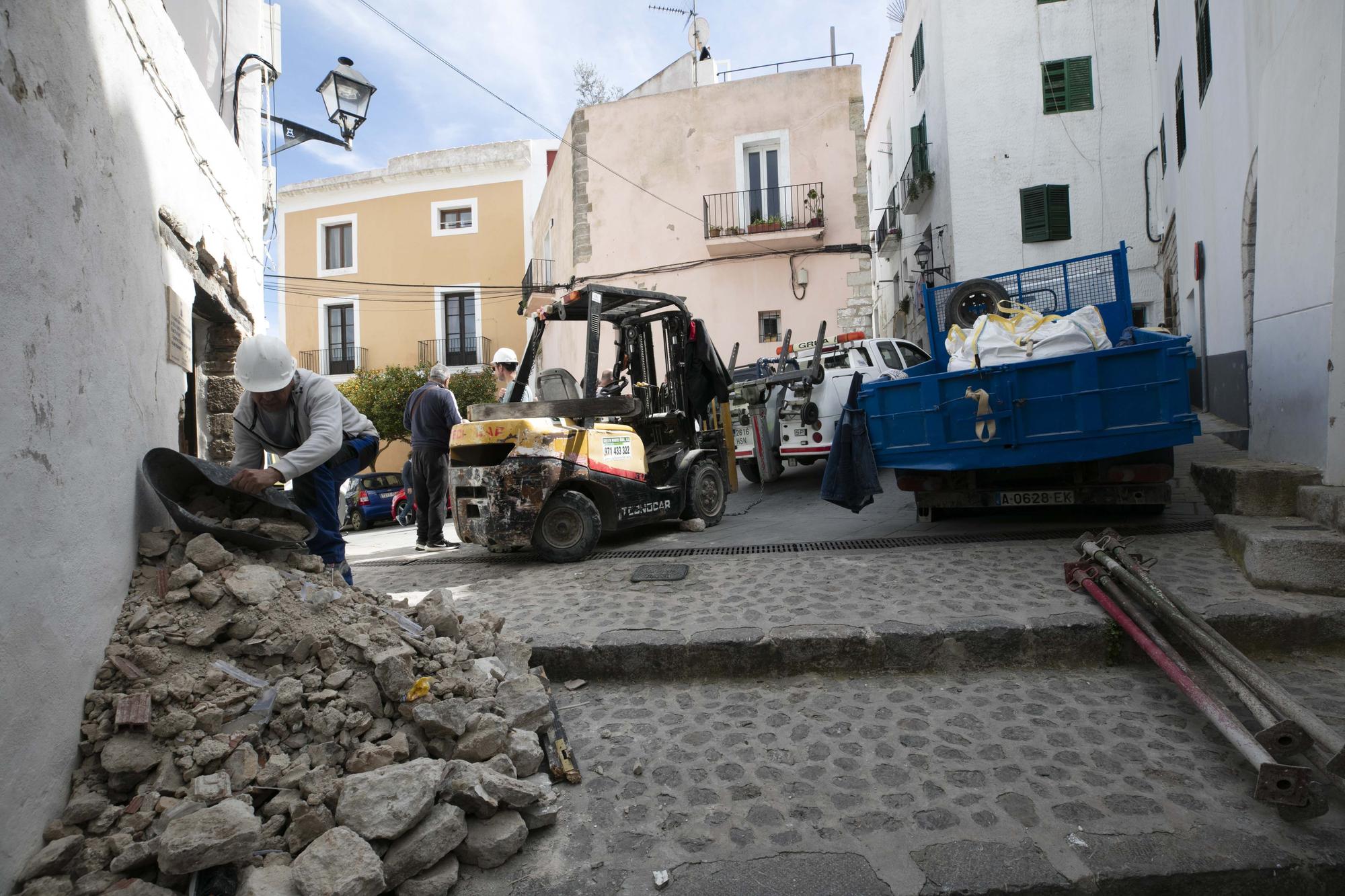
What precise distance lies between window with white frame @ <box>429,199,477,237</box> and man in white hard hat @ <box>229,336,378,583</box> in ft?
73.9

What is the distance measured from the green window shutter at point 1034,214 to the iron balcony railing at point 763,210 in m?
4.32

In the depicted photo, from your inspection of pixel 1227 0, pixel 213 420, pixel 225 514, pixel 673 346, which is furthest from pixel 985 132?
pixel 225 514

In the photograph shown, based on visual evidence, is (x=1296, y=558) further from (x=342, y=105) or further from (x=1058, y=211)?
(x=1058, y=211)

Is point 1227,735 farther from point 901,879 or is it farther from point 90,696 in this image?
point 90,696

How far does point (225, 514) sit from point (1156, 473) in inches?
230

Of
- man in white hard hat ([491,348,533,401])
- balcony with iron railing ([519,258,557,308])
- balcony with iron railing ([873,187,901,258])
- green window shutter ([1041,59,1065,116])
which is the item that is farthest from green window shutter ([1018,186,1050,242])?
man in white hard hat ([491,348,533,401])

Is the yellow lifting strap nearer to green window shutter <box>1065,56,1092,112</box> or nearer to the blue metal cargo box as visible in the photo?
the blue metal cargo box

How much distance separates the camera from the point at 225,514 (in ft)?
11.3

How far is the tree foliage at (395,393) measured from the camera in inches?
892

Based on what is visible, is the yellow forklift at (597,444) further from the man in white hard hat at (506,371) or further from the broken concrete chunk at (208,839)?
the broken concrete chunk at (208,839)

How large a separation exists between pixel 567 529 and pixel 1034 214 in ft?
45.7

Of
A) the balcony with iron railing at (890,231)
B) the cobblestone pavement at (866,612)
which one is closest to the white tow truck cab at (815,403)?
the cobblestone pavement at (866,612)

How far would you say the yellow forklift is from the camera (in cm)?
605

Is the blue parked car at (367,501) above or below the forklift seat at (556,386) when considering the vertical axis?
below
